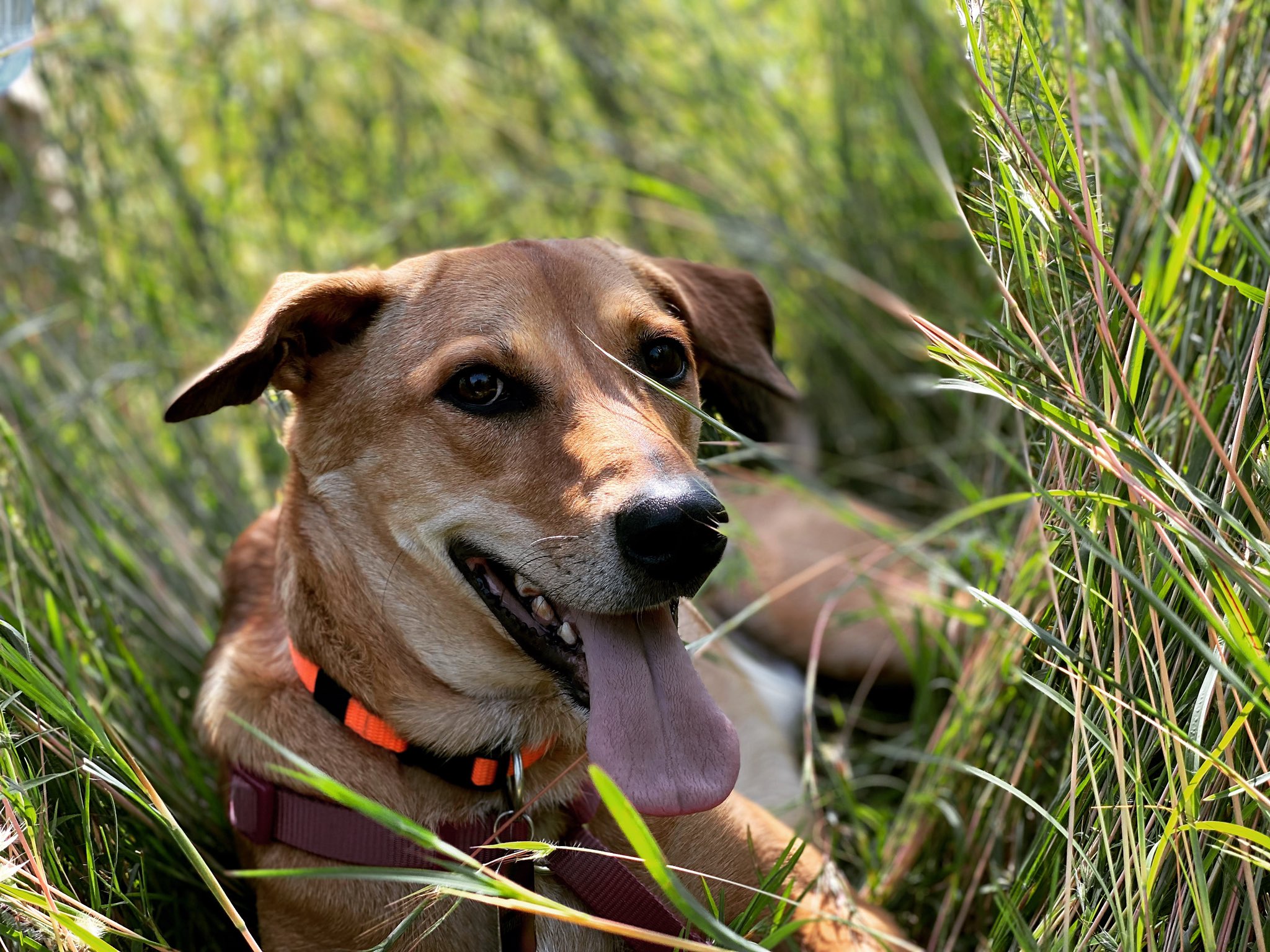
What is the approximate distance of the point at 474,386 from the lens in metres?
2.28

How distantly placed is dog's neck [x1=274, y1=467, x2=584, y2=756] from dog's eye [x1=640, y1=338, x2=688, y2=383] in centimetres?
61

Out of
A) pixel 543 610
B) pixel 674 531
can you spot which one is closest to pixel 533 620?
pixel 543 610

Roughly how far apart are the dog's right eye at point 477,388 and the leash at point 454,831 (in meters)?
0.59

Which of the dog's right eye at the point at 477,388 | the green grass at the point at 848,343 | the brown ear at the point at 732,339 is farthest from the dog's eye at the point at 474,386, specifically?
the green grass at the point at 848,343

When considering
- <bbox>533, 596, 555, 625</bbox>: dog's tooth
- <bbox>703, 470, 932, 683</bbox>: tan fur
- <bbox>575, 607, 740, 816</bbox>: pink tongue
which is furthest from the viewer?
<bbox>703, 470, 932, 683</bbox>: tan fur

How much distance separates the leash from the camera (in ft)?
6.80

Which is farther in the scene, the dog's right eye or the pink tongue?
the dog's right eye

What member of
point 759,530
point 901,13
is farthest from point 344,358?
point 901,13

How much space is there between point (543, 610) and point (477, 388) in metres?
0.44

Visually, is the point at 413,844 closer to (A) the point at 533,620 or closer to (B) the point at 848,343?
(A) the point at 533,620

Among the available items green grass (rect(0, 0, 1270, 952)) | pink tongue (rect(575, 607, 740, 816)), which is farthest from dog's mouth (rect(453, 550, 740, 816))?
green grass (rect(0, 0, 1270, 952))

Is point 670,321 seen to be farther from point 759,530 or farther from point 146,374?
point 146,374

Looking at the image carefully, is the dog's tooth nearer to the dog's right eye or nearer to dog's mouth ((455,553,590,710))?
dog's mouth ((455,553,590,710))

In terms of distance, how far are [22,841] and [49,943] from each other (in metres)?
0.19
